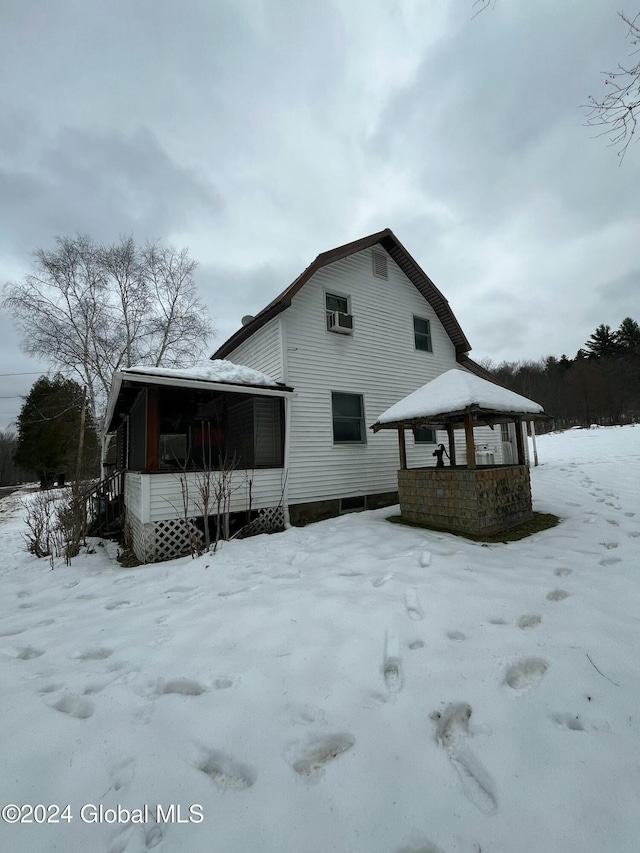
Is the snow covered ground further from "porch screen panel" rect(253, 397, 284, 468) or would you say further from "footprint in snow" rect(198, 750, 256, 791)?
"porch screen panel" rect(253, 397, 284, 468)

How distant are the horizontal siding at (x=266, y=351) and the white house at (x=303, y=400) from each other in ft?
0.16

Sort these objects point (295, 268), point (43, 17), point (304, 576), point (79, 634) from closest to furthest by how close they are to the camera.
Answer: point (79, 634) < point (304, 576) < point (43, 17) < point (295, 268)

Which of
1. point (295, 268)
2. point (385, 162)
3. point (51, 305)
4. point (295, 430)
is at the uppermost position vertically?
point (295, 268)

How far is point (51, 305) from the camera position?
56.8 ft

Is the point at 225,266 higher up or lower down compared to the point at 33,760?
higher up

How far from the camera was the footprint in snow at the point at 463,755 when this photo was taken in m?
1.56

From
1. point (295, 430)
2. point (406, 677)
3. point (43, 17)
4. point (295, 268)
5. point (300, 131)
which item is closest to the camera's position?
point (406, 677)

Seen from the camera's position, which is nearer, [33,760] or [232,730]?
[33,760]

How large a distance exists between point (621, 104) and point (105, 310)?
20965mm

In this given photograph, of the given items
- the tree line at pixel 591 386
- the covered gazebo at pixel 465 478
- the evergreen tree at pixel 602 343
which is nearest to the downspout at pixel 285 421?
the covered gazebo at pixel 465 478

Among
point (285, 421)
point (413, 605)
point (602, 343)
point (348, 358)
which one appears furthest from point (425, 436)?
point (602, 343)

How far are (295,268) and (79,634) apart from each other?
154 ft

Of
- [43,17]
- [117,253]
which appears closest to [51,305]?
[117,253]

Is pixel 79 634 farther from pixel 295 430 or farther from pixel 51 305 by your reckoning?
pixel 51 305
